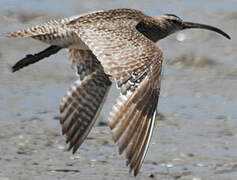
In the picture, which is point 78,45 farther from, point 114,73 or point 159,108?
point 159,108

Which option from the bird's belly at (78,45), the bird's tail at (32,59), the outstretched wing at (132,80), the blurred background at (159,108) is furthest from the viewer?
the bird's tail at (32,59)

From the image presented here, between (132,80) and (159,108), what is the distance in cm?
338

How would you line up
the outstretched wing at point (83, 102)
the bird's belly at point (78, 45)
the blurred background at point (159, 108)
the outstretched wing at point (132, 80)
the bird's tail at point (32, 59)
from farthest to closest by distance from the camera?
the bird's tail at point (32, 59) < the blurred background at point (159, 108) < the bird's belly at point (78, 45) < the outstretched wing at point (83, 102) < the outstretched wing at point (132, 80)

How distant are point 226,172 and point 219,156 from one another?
0.45m

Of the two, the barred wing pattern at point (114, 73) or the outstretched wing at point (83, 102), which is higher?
the barred wing pattern at point (114, 73)

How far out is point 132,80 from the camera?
299 inches

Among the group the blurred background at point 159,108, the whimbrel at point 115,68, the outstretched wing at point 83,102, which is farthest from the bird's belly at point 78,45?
the blurred background at point 159,108

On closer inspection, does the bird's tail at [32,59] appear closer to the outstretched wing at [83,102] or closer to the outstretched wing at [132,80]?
the outstretched wing at [83,102]

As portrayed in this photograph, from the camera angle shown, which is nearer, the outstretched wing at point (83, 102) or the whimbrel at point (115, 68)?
the whimbrel at point (115, 68)

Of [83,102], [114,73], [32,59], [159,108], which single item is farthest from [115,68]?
[159,108]

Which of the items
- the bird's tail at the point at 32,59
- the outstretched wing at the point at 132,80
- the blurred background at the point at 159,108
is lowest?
the blurred background at the point at 159,108

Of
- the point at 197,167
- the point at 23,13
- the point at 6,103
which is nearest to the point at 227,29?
the point at 23,13

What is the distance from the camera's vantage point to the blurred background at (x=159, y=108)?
9188 millimetres

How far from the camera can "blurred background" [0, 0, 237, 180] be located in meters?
9.19
